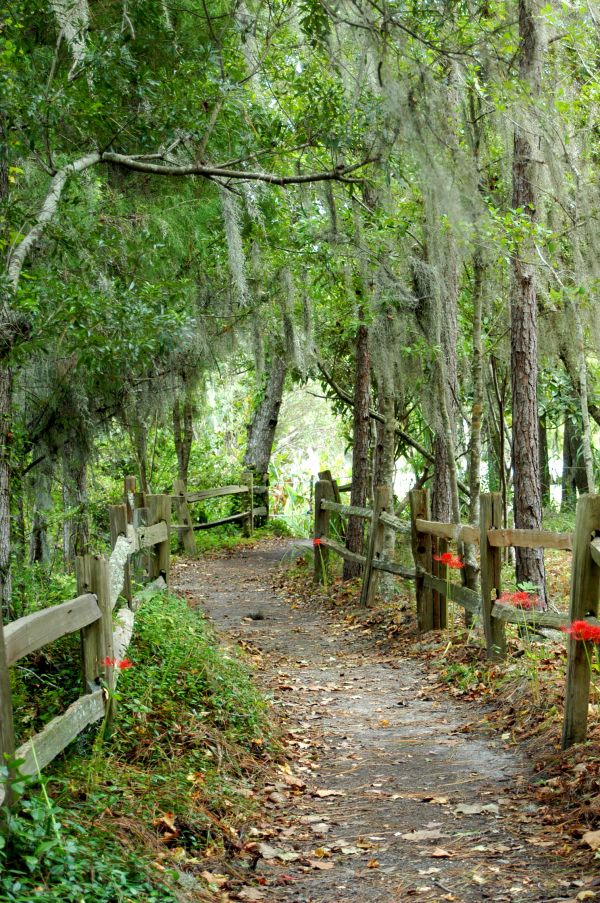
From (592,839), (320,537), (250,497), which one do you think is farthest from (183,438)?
(592,839)

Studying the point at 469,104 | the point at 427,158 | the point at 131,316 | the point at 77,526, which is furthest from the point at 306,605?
the point at 427,158

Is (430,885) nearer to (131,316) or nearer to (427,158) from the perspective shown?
(427,158)

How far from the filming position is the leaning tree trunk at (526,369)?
8523 millimetres

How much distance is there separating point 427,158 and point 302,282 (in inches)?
306

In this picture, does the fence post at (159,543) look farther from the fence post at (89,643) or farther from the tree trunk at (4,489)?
the fence post at (89,643)

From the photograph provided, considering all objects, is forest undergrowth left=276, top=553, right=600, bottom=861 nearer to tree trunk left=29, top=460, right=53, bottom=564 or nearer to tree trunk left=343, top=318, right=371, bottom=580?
tree trunk left=343, top=318, right=371, bottom=580

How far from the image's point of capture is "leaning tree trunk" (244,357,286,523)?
20.3 m

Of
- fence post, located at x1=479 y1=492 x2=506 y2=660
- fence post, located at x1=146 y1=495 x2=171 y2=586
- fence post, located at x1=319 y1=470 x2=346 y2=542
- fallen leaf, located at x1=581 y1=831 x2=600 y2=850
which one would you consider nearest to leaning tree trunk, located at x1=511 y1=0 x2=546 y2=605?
fence post, located at x1=479 y1=492 x2=506 y2=660

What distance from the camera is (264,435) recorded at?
67.6ft

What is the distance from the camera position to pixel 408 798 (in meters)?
5.07

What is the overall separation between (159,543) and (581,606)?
564 centimetres

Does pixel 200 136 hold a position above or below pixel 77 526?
above

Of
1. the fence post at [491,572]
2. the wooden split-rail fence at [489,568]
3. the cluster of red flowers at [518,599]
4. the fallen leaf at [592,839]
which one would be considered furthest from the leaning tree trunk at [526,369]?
the fallen leaf at [592,839]

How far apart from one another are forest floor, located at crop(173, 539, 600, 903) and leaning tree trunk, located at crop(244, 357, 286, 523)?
461 inches
